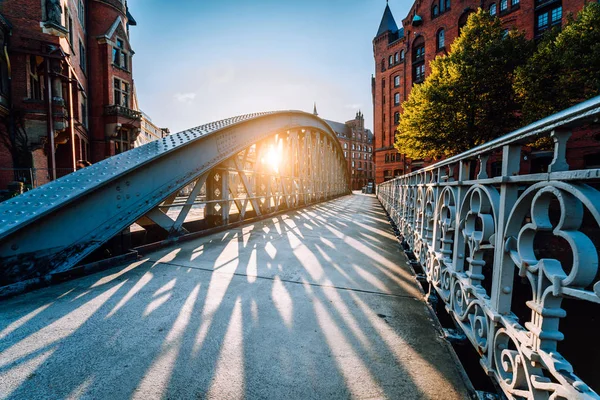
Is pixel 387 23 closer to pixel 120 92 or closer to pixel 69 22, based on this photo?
pixel 120 92

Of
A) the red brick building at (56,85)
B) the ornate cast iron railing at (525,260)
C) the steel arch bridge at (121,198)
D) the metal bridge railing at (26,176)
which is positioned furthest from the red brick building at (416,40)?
the metal bridge railing at (26,176)

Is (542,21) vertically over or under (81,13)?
over

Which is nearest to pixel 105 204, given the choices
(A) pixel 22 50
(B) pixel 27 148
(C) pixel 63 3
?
(B) pixel 27 148

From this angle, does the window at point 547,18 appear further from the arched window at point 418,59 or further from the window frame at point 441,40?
the arched window at point 418,59

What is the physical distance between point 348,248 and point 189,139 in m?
3.57

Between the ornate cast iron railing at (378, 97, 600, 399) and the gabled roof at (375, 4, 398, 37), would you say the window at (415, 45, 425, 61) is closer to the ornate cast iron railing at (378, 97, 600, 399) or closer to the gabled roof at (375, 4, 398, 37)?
the gabled roof at (375, 4, 398, 37)

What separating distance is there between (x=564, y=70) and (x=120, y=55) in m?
25.8

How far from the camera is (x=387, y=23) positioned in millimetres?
37062

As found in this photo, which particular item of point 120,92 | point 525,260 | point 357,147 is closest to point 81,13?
point 120,92

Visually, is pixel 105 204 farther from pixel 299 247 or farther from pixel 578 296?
pixel 578 296

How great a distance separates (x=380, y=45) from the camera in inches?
1423

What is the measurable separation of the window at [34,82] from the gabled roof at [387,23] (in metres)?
38.8

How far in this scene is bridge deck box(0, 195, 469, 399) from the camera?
142 cm

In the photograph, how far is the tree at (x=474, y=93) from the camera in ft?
44.7
